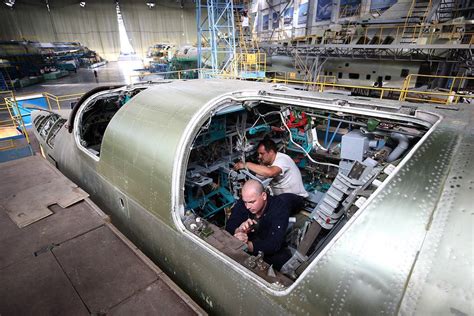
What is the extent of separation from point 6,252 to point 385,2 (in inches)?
Answer: 881

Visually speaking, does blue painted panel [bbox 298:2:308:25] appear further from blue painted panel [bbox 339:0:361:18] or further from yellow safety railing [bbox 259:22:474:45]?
yellow safety railing [bbox 259:22:474:45]

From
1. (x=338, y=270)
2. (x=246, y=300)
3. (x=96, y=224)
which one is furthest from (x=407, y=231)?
(x=96, y=224)

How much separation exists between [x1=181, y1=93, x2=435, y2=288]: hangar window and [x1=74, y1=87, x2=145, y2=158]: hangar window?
1.97 metres

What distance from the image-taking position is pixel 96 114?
598cm

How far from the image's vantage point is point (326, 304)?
5.58ft

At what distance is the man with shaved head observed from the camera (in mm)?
3033

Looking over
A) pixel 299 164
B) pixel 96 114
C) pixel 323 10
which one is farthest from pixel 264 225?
pixel 323 10

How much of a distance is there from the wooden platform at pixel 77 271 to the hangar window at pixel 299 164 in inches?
30.6

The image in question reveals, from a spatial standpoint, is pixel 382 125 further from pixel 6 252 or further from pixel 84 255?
pixel 6 252

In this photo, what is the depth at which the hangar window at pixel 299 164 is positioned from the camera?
248cm

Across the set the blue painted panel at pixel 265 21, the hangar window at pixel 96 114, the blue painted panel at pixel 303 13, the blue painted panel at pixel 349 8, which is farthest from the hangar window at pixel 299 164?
the blue painted panel at pixel 265 21

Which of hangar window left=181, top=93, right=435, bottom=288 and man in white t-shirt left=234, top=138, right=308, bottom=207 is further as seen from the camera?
man in white t-shirt left=234, top=138, right=308, bottom=207

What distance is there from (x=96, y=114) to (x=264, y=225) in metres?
4.90

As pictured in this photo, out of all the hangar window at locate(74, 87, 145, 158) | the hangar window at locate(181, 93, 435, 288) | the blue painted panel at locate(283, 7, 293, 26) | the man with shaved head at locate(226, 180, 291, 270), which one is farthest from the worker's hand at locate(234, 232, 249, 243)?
the blue painted panel at locate(283, 7, 293, 26)
